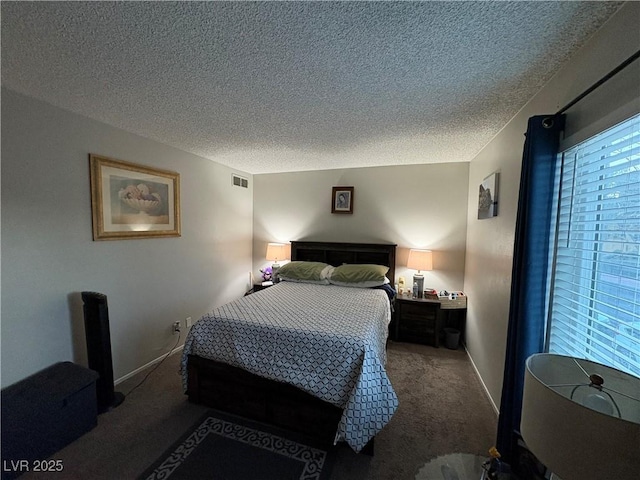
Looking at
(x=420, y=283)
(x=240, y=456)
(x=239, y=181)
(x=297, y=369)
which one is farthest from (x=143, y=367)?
(x=420, y=283)

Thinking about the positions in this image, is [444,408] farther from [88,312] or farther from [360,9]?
[88,312]

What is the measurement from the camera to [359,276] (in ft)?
10.7

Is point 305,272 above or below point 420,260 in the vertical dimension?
below

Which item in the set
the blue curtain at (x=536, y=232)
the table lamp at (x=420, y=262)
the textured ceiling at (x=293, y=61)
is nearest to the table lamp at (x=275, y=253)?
the table lamp at (x=420, y=262)

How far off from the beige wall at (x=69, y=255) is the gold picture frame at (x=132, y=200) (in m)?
0.07

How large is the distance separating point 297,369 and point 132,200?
2.27 metres

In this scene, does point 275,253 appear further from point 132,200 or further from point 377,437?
point 377,437

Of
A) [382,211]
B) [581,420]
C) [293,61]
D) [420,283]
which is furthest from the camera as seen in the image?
[382,211]

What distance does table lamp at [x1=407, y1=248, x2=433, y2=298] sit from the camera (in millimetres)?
3330

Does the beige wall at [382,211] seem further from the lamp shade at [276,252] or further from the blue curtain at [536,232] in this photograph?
the blue curtain at [536,232]

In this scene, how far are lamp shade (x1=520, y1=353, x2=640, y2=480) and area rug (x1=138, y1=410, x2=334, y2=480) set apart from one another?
134 centimetres

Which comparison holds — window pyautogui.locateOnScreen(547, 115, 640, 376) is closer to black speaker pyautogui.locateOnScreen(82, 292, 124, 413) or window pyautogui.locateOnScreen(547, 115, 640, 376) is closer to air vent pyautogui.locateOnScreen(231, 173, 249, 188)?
black speaker pyautogui.locateOnScreen(82, 292, 124, 413)

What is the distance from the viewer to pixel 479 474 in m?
1.54

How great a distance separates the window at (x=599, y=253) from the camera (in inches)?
39.6
